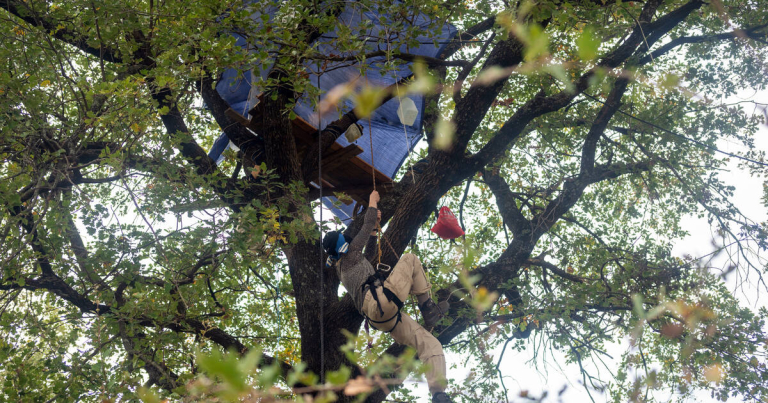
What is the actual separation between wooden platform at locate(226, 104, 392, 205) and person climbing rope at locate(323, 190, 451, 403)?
0.87 m

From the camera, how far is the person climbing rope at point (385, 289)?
3.84 metres

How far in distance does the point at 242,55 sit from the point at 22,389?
9.52 feet

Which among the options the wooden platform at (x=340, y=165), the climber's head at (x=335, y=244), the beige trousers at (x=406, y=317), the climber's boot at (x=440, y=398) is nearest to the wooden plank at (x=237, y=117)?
the wooden platform at (x=340, y=165)

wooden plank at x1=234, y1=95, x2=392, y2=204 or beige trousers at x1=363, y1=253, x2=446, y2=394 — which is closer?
beige trousers at x1=363, y1=253, x2=446, y2=394

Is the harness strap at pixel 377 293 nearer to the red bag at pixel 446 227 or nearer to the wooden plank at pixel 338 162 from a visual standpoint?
the wooden plank at pixel 338 162

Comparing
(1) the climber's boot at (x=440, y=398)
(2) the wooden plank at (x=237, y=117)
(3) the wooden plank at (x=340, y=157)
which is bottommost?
(1) the climber's boot at (x=440, y=398)

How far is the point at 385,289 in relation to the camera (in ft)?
12.6

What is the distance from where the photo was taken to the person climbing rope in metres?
3.84

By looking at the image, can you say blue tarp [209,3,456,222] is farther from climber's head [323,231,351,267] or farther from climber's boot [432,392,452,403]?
climber's boot [432,392,452,403]

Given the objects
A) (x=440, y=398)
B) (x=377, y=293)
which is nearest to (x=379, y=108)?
(x=377, y=293)

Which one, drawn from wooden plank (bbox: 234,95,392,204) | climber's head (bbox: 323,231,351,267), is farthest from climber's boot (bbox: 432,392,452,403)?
wooden plank (bbox: 234,95,392,204)

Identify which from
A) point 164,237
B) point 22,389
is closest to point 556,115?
point 164,237

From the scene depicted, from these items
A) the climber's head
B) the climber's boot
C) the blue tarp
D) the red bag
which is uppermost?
the blue tarp

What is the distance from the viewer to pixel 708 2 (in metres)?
4.76
